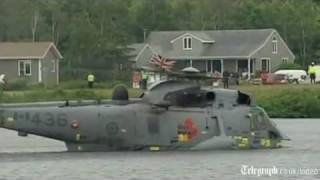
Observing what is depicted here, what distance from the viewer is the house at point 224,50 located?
411 feet

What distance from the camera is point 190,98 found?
127 feet

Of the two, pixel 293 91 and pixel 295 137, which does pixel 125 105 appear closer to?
pixel 295 137

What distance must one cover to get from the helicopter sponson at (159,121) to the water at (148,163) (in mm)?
471

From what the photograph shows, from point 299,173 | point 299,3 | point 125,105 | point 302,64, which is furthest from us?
point 299,3

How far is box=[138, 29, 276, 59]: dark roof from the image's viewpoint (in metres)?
126

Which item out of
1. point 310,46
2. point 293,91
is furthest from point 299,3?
point 293,91

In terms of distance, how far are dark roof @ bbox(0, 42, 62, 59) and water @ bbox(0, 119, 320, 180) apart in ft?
215

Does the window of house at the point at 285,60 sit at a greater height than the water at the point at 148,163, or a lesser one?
greater

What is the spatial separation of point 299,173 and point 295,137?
57.3 feet

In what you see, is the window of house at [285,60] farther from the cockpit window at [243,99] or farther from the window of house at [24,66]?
the cockpit window at [243,99]

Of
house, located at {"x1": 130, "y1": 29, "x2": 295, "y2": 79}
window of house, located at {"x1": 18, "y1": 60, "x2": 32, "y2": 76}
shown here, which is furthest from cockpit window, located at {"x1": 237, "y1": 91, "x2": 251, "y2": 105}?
house, located at {"x1": 130, "y1": 29, "x2": 295, "y2": 79}

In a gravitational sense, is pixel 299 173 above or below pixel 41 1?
below

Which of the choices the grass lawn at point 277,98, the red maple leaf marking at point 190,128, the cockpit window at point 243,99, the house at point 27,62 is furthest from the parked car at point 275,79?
the red maple leaf marking at point 190,128

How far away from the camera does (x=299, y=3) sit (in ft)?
487
